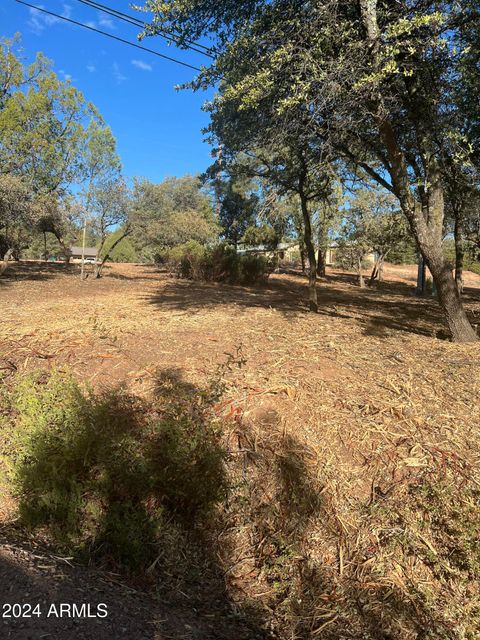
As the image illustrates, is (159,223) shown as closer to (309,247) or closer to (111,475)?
(309,247)

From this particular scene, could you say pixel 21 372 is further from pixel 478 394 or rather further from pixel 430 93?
pixel 430 93

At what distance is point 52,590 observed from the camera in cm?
215

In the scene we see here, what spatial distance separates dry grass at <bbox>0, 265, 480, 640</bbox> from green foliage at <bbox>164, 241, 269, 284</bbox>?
34.0 ft

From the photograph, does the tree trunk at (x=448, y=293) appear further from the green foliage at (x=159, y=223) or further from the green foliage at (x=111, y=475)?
the green foliage at (x=159, y=223)

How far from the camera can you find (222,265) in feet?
53.3

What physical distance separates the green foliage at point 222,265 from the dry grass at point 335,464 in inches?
408

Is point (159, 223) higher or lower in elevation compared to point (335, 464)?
higher

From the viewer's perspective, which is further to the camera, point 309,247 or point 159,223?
point 159,223

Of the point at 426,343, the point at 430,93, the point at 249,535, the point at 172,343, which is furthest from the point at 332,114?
the point at 249,535

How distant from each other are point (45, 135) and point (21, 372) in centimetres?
1216

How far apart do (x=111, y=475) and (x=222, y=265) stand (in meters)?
13.6

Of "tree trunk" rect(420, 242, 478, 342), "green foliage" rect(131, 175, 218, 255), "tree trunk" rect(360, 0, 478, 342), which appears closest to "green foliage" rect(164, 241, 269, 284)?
"green foliage" rect(131, 175, 218, 255)

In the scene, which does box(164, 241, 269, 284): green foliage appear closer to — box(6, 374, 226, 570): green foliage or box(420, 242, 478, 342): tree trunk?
box(420, 242, 478, 342): tree trunk

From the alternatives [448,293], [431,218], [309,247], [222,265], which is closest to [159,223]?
[222,265]
